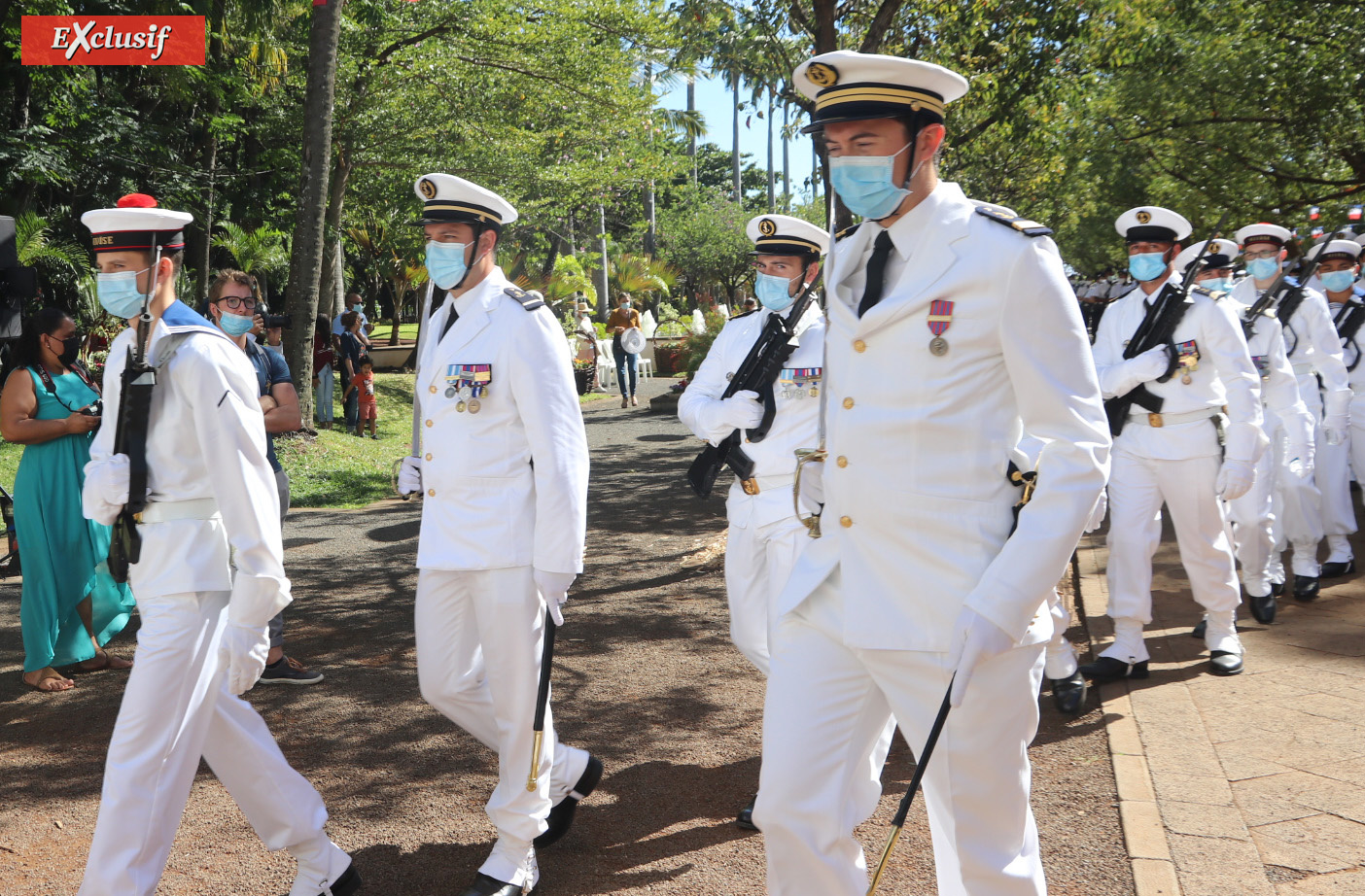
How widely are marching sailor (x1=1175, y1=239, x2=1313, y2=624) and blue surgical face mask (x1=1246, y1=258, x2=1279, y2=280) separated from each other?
0.19m

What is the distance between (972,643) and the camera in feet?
8.04

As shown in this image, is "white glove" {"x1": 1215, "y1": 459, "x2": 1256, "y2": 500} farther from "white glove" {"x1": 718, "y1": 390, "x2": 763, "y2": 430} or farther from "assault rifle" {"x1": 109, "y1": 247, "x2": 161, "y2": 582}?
"assault rifle" {"x1": 109, "y1": 247, "x2": 161, "y2": 582}

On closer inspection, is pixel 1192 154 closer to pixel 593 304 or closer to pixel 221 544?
pixel 221 544

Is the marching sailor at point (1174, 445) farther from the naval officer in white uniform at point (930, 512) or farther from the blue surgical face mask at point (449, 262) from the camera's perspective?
the naval officer in white uniform at point (930, 512)

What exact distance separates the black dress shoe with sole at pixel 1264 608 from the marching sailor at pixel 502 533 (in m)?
4.94

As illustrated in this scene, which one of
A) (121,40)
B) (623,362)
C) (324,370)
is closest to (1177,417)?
(324,370)

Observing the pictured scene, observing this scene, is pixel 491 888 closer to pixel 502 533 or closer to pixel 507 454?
pixel 502 533

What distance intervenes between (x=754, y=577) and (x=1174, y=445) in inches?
97.3

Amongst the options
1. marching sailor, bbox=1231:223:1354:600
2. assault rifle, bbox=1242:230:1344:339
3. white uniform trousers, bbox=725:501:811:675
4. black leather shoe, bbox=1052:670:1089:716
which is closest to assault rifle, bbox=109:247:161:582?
white uniform trousers, bbox=725:501:811:675

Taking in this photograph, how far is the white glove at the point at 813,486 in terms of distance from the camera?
9.72 ft

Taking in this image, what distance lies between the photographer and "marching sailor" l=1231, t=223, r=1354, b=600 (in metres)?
7.82

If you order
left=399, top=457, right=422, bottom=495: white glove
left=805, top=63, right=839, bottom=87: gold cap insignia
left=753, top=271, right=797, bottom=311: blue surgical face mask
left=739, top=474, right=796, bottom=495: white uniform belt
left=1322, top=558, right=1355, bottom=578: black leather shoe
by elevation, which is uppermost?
left=805, top=63, right=839, bottom=87: gold cap insignia

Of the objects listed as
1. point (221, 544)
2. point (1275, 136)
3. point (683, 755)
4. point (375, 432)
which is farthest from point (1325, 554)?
point (375, 432)

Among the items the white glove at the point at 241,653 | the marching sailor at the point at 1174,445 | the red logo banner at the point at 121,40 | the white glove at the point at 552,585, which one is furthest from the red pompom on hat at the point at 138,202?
the red logo banner at the point at 121,40
